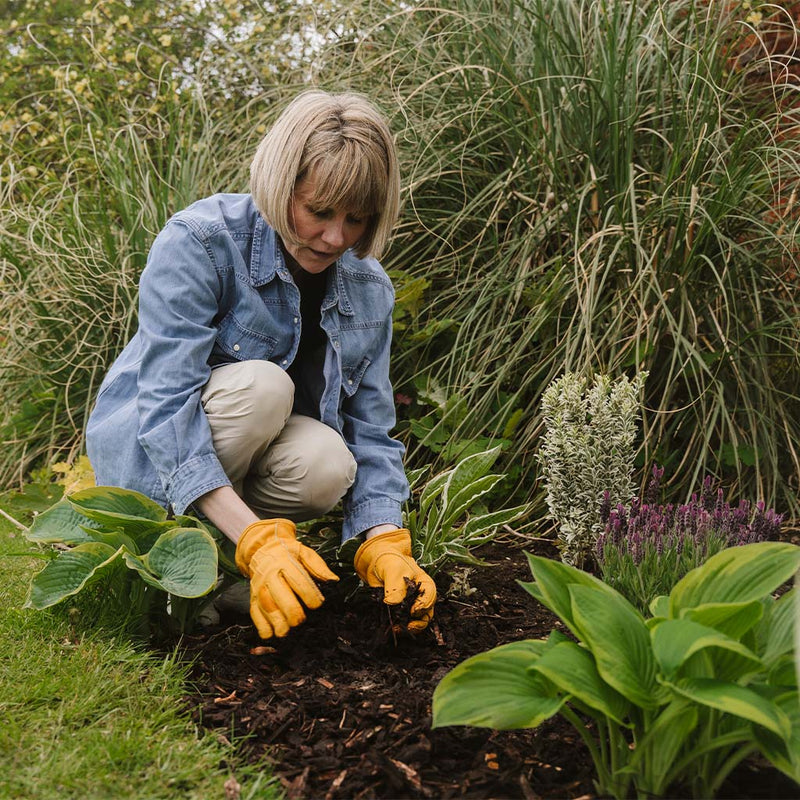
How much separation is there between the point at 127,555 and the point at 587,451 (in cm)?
108

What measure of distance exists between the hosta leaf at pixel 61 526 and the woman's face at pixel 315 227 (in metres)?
0.73

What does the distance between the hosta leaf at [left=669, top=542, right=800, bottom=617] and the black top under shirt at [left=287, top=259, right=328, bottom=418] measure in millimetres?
1195

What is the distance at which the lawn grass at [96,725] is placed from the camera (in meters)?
1.22

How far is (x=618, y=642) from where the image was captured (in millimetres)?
1105

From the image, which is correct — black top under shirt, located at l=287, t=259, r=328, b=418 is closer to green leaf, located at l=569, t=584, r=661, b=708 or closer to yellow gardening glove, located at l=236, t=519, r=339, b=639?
yellow gardening glove, located at l=236, t=519, r=339, b=639

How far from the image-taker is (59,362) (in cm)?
334

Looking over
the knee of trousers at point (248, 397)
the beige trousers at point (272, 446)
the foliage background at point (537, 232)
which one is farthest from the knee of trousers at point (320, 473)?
the foliage background at point (537, 232)

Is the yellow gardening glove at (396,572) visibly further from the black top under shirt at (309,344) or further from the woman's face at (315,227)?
the woman's face at (315,227)

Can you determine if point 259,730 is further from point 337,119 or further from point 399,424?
point 399,424

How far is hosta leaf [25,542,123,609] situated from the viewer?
1.65m

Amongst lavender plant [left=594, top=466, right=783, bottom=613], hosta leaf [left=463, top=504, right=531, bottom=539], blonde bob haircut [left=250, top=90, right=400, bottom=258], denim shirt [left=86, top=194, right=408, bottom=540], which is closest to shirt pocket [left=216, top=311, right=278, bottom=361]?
denim shirt [left=86, top=194, right=408, bottom=540]

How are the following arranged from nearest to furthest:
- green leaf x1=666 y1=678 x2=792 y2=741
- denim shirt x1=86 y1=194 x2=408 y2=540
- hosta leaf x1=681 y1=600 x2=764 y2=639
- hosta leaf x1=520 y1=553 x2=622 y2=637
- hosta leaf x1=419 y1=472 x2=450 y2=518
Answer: green leaf x1=666 y1=678 x2=792 y2=741, hosta leaf x1=681 y1=600 x2=764 y2=639, hosta leaf x1=520 y1=553 x2=622 y2=637, denim shirt x1=86 y1=194 x2=408 y2=540, hosta leaf x1=419 y1=472 x2=450 y2=518

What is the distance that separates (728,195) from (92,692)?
218cm

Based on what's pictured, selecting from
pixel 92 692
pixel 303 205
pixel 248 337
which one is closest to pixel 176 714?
pixel 92 692
